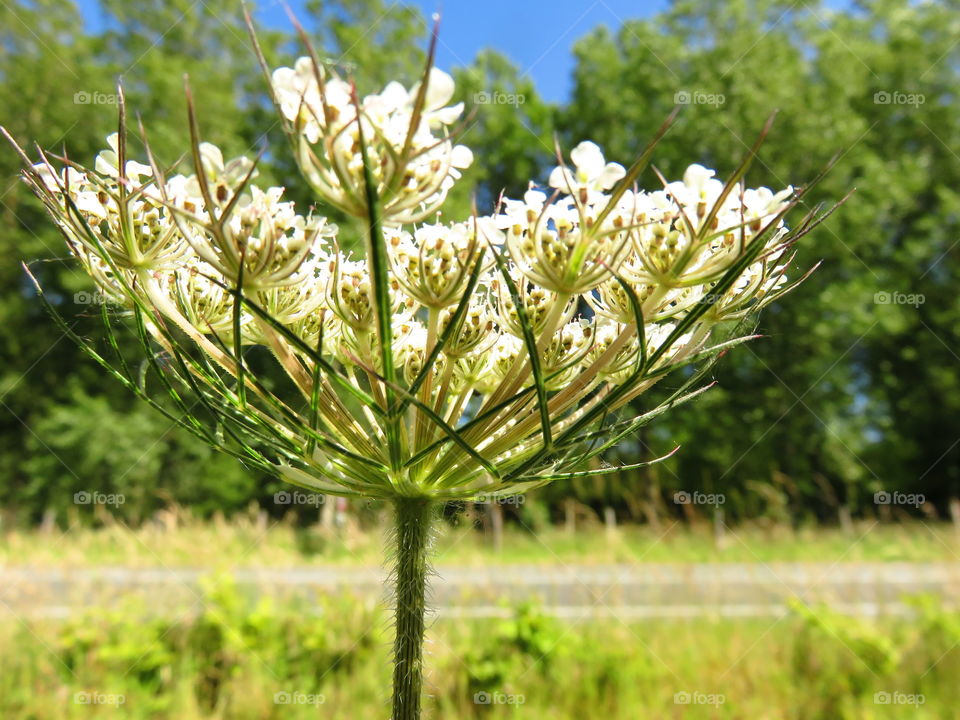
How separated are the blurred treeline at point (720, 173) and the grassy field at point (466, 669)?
47.8 feet

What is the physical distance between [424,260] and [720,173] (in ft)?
82.0

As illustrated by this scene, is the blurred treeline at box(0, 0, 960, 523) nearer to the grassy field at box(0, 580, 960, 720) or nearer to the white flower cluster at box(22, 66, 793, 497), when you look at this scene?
the grassy field at box(0, 580, 960, 720)

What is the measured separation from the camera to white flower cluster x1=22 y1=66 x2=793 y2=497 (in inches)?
34.8

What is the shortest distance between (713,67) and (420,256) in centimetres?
2565

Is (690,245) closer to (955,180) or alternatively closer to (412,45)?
(412,45)

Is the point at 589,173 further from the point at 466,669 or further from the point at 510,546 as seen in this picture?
the point at 510,546

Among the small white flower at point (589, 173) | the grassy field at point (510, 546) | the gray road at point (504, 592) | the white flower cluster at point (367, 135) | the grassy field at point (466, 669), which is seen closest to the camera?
the white flower cluster at point (367, 135)

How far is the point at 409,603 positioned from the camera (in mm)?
1141

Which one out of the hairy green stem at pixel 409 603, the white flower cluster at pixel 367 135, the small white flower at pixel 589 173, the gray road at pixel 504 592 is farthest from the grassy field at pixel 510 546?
the white flower cluster at pixel 367 135

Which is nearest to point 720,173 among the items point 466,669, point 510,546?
point 510,546

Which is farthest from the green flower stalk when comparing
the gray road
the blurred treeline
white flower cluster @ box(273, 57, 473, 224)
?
the blurred treeline

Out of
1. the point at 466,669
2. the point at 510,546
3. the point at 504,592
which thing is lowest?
the point at 466,669

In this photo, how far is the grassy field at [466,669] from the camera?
14.2 feet

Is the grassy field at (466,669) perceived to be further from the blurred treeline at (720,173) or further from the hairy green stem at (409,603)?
the blurred treeline at (720,173)
